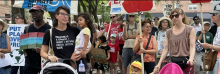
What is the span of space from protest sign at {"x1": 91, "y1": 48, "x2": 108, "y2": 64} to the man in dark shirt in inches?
124

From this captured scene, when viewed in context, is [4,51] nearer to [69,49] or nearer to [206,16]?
[69,49]

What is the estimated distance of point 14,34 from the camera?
9.08m

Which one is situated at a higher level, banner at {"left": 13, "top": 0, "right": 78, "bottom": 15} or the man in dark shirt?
banner at {"left": 13, "top": 0, "right": 78, "bottom": 15}

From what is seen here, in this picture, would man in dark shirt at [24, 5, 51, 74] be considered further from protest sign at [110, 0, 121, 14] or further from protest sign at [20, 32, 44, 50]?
protest sign at [110, 0, 121, 14]

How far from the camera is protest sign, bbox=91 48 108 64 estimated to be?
9.04 metres

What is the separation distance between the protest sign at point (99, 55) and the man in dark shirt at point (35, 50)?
124 inches

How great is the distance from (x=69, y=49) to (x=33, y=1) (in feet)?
11.4

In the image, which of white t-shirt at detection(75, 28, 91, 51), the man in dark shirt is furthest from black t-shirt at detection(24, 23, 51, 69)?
white t-shirt at detection(75, 28, 91, 51)

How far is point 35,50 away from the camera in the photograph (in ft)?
19.8

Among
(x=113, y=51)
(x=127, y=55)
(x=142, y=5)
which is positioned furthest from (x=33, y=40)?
(x=113, y=51)

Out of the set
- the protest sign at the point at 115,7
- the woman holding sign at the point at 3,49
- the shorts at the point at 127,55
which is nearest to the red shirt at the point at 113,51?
the shorts at the point at 127,55

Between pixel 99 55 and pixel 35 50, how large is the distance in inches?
131

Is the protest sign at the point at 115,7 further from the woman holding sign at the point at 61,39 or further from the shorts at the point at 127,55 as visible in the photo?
the woman holding sign at the point at 61,39

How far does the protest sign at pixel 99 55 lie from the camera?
29.7ft
